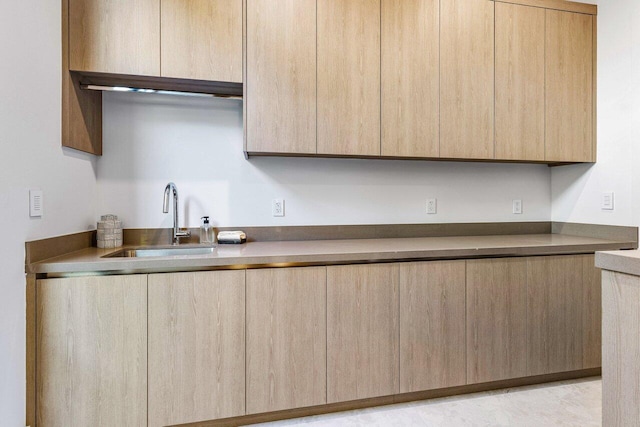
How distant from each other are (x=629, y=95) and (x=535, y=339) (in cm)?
168

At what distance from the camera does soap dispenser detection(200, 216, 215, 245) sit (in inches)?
85.7

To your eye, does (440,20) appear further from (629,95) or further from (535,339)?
(535,339)

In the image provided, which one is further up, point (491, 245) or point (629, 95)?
point (629, 95)

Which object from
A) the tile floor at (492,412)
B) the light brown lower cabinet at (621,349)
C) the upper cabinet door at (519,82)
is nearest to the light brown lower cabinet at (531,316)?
the tile floor at (492,412)

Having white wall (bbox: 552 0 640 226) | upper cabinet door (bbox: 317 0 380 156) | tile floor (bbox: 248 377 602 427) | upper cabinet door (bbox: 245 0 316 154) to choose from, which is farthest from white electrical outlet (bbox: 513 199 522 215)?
upper cabinet door (bbox: 245 0 316 154)

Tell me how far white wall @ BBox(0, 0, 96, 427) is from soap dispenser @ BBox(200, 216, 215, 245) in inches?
27.8

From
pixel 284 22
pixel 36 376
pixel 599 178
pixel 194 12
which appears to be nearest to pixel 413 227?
pixel 599 178

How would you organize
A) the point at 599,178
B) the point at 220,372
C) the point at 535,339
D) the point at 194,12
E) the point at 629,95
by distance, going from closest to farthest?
the point at 220,372 < the point at 194,12 < the point at 535,339 < the point at 629,95 < the point at 599,178

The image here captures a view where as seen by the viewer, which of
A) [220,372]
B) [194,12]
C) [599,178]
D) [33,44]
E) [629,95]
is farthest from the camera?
[599,178]

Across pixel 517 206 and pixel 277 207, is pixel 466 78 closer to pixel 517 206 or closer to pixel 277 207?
pixel 517 206

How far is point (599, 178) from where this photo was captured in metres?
2.46

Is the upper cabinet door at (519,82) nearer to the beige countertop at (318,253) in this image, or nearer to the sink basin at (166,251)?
the beige countertop at (318,253)

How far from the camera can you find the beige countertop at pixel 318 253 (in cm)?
158

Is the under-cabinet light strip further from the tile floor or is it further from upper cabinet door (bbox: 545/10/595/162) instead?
upper cabinet door (bbox: 545/10/595/162)
